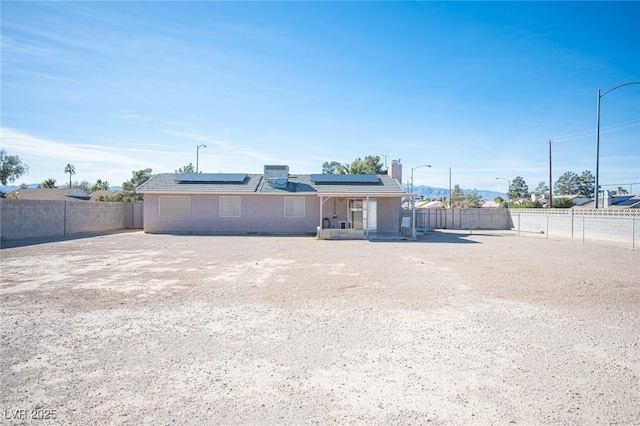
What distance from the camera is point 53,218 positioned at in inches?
774

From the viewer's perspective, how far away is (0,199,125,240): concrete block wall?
1681 cm

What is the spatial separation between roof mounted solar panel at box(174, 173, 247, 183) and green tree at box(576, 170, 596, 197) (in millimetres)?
82206

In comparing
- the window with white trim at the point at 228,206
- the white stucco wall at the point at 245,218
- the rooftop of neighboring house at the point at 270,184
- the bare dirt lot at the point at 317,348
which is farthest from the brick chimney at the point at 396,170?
the bare dirt lot at the point at 317,348

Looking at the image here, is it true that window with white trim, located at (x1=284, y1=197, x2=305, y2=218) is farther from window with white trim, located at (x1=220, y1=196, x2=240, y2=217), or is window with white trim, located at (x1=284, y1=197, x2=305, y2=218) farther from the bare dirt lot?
the bare dirt lot

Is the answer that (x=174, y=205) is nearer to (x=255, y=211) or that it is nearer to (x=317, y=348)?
(x=255, y=211)

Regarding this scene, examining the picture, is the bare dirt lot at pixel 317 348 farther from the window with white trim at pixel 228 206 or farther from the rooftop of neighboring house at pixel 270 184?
the window with white trim at pixel 228 206

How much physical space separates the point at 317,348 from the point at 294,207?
18194 mm

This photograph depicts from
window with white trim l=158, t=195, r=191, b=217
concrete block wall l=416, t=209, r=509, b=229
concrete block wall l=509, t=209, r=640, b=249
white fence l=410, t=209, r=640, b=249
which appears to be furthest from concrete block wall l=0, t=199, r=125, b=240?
concrete block wall l=509, t=209, r=640, b=249

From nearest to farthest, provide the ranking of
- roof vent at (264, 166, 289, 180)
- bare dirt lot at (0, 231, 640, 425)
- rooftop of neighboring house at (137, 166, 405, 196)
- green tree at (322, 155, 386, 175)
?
bare dirt lot at (0, 231, 640, 425) → rooftop of neighboring house at (137, 166, 405, 196) → roof vent at (264, 166, 289, 180) → green tree at (322, 155, 386, 175)

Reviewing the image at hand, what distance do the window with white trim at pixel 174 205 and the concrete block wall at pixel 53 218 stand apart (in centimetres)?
480

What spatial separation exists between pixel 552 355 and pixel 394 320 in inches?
82.9

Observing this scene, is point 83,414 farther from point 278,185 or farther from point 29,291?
point 278,185

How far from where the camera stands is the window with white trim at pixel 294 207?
73.8 ft

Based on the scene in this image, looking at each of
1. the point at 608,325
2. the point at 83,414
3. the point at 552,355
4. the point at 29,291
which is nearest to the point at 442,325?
the point at 552,355
